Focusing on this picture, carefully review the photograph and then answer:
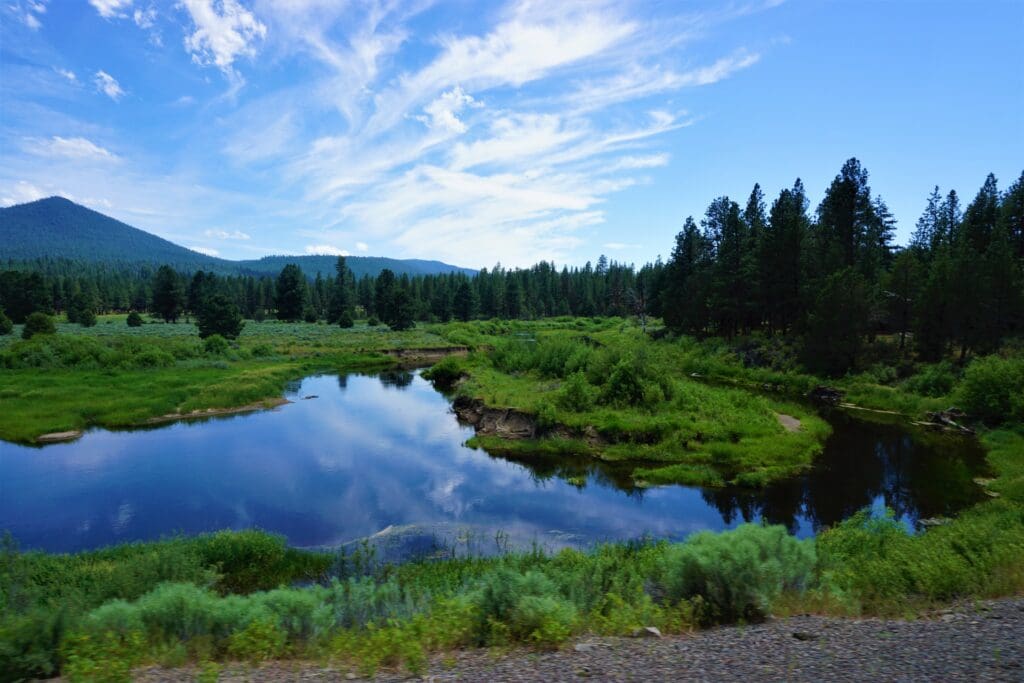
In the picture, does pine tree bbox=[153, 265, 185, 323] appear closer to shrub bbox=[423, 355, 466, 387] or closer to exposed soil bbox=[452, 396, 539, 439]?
shrub bbox=[423, 355, 466, 387]

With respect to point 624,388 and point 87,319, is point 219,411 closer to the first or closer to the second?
point 624,388

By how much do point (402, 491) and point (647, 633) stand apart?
15620 mm

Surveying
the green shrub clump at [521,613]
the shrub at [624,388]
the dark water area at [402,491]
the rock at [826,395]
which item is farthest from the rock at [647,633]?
the rock at [826,395]

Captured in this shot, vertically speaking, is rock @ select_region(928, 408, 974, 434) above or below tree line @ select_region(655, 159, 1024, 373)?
below

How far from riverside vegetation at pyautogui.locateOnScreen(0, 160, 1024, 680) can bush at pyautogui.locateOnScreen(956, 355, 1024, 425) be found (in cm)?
13

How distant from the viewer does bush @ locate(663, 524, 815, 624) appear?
8.02 metres

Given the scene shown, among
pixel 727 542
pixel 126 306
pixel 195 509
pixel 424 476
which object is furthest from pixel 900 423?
pixel 126 306

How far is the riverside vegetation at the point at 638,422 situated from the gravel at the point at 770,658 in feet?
1.34

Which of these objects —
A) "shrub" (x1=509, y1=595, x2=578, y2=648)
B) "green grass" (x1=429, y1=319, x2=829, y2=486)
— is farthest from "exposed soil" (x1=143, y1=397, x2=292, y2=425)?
"shrub" (x1=509, y1=595, x2=578, y2=648)

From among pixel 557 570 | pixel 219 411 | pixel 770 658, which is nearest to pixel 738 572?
pixel 770 658

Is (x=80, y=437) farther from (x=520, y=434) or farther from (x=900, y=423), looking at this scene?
(x=900, y=423)

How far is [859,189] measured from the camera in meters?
56.2

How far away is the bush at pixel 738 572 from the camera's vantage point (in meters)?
8.02

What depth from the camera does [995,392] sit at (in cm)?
2916
